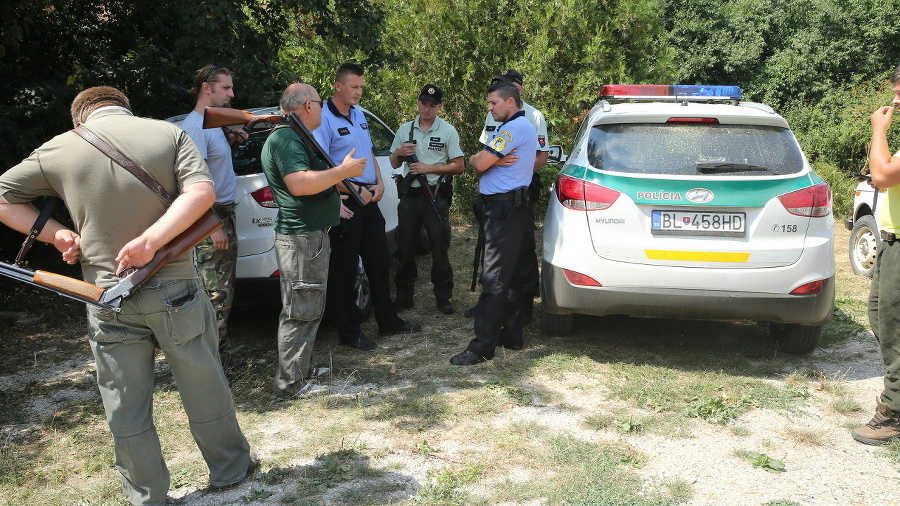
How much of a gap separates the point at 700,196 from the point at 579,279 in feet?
2.88

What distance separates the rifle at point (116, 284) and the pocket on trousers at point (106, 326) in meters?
0.10

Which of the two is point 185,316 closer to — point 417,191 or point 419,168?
point 419,168

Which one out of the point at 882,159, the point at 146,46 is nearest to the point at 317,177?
the point at 882,159

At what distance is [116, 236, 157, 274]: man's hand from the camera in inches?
114

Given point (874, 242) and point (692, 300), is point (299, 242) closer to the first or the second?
point (692, 300)

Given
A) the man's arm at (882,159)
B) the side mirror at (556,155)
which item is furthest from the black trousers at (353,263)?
the man's arm at (882,159)

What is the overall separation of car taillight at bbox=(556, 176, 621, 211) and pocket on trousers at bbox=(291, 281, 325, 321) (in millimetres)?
1643

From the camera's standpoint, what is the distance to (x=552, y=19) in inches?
392

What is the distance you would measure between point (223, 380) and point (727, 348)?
11.6 feet

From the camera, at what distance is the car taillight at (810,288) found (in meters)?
4.56

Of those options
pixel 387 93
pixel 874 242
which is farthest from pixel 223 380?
pixel 387 93

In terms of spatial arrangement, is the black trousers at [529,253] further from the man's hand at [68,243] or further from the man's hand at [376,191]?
the man's hand at [68,243]

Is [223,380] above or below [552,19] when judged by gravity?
below

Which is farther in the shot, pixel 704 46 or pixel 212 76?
pixel 704 46
